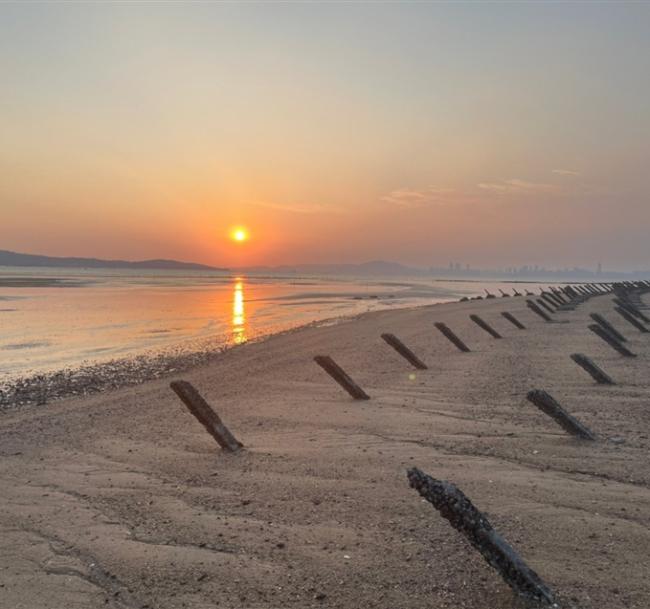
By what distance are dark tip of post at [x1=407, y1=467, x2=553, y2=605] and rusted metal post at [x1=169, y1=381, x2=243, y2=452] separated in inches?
180

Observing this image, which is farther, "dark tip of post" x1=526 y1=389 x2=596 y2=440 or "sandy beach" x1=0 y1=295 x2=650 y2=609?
"dark tip of post" x1=526 y1=389 x2=596 y2=440

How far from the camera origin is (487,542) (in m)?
3.93

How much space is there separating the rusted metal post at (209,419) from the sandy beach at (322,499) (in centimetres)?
24

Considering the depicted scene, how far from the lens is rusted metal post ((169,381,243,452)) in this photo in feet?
26.1

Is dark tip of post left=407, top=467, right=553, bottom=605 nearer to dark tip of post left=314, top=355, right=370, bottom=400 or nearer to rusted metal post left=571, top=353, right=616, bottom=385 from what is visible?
dark tip of post left=314, top=355, right=370, bottom=400

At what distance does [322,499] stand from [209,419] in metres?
2.82

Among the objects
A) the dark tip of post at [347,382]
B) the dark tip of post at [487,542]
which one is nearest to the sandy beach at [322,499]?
the dark tip of post at [487,542]

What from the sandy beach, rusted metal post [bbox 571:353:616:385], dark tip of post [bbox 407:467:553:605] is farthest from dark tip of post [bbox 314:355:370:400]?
dark tip of post [bbox 407:467:553:605]

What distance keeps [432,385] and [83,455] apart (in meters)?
7.53

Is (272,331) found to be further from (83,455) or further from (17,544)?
(17,544)

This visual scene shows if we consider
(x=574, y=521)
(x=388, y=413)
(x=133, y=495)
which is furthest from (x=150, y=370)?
(x=574, y=521)

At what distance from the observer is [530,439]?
7742 mm

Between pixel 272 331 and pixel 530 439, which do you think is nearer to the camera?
pixel 530 439

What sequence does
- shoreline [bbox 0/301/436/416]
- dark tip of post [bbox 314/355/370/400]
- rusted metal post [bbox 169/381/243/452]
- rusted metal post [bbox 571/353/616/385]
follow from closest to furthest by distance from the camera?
rusted metal post [bbox 169/381/243/452] → dark tip of post [bbox 314/355/370/400] → rusted metal post [bbox 571/353/616/385] → shoreline [bbox 0/301/436/416]
